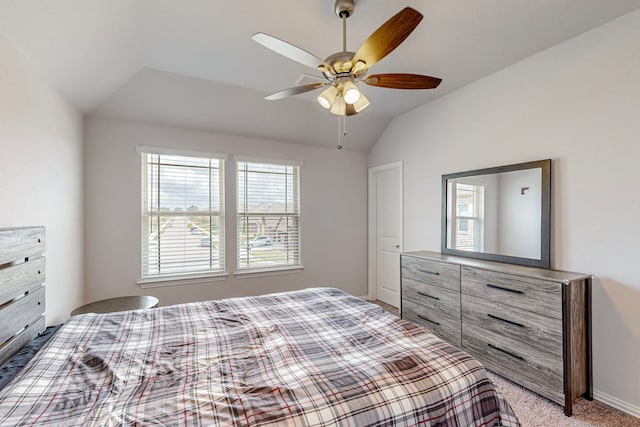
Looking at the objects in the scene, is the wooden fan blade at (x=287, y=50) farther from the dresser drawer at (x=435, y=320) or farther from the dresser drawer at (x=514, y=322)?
the dresser drawer at (x=435, y=320)

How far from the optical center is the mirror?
241 centimetres

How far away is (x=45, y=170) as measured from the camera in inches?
83.6

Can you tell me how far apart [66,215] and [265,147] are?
2145 millimetres

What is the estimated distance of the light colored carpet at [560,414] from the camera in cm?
189

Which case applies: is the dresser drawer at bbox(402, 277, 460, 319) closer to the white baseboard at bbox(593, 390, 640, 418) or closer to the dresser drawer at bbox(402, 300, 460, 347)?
the dresser drawer at bbox(402, 300, 460, 347)

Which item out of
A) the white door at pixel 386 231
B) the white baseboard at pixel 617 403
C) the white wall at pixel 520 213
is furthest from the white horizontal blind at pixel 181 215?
the white baseboard at pixel 617 403

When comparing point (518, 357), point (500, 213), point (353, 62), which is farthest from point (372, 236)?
point (353, 62)

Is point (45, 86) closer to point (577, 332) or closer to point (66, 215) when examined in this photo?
point (66, 215)

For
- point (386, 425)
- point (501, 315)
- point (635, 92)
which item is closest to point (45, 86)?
point (386, 425)

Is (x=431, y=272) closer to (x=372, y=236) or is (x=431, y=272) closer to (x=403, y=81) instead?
(x=372, y=236)

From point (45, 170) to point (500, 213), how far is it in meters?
3.73

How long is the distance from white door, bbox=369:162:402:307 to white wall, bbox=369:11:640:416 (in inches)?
54.0

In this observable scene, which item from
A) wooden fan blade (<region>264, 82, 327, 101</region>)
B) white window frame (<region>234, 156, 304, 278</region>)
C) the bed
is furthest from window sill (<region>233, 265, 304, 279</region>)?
wooden fan blade (<region>264, 82, 327, 101</region>)

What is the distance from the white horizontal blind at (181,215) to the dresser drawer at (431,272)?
2.20m
